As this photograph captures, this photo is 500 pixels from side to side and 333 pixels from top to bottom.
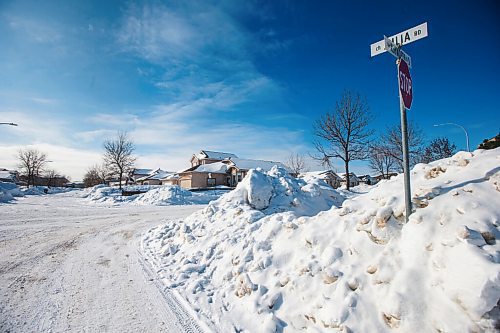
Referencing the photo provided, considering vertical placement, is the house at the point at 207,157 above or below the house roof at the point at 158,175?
above

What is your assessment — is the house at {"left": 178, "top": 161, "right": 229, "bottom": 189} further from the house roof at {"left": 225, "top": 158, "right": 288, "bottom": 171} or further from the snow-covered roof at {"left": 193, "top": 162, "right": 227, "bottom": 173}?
the house roof at {"left": 225, "top": 158, "right": 288, "bottom": 171}

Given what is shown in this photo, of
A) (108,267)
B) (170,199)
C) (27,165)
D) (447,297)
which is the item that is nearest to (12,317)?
(108,267)

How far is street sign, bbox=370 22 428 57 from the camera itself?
3463 mm

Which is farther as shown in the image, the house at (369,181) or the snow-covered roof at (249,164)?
the house at (369,181)

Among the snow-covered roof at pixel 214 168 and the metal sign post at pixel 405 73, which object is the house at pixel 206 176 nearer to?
the snow-covered roof at pixel 214 168

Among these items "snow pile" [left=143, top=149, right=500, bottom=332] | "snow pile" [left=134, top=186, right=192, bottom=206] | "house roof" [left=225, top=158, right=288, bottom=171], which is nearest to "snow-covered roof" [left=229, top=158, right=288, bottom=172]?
"house roof" [left=225, top=158, right=288, bottom=171]

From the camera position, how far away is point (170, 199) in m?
24.9

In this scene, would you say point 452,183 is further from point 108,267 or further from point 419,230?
point 108,267

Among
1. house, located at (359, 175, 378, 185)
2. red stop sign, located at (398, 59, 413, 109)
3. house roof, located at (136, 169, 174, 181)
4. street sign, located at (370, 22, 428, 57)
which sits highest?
Result: house roof, located at (136, 169, 174, 181)

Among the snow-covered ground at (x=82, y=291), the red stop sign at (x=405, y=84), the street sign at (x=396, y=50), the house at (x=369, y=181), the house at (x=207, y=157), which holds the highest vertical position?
the house at (x=207, y=157)

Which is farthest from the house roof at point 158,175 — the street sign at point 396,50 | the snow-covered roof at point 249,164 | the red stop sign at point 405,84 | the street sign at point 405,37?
the red stop sign at point 405,84

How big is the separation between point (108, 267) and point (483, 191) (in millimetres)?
7075

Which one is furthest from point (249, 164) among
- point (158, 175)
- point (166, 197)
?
point (158, 175)

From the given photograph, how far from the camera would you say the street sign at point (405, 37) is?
11.4ft
